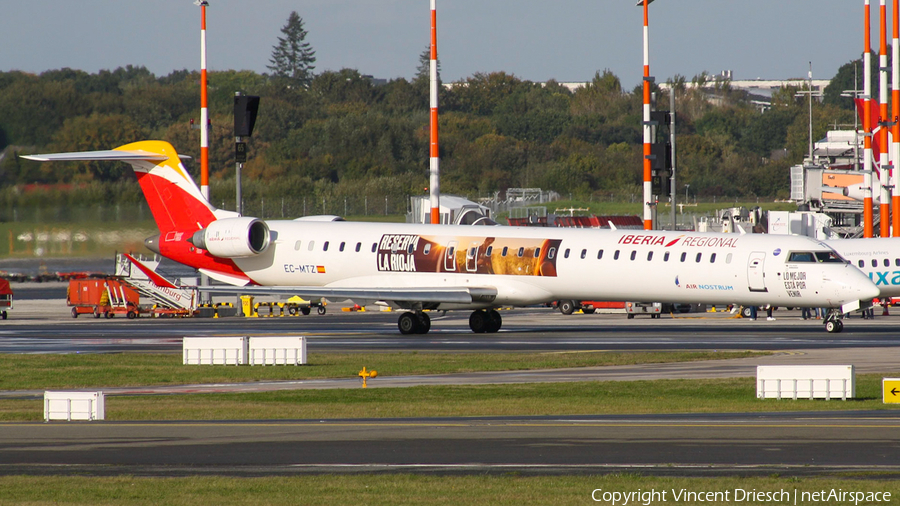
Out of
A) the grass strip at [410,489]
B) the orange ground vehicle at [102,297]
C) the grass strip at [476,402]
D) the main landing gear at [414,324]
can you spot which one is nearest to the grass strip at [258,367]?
the grass strip at [476,402]

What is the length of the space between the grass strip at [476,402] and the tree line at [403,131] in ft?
79.4

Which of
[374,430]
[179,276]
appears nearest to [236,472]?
[374,430]

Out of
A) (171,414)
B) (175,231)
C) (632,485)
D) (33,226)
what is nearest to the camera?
(632,485)

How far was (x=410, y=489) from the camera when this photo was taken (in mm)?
10883

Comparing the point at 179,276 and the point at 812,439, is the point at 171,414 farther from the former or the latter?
the point at 179,276

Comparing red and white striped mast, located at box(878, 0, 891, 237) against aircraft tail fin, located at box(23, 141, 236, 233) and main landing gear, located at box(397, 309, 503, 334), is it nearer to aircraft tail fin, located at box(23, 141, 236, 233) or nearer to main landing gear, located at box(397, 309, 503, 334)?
main landing gear, located at box(397, 309, 503, 334)

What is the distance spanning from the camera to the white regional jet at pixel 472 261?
32156 millimetres

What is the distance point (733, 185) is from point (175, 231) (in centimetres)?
8462

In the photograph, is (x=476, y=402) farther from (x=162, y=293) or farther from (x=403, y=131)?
(x=403, y=131)

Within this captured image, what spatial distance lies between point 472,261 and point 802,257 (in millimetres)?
9990

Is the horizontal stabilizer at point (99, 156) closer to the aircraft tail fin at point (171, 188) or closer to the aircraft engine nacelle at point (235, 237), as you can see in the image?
the aircraft tail fin at point (171, 188)

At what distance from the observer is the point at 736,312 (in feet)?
157

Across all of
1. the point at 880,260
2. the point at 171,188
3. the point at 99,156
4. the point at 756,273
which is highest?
the point at 99,156

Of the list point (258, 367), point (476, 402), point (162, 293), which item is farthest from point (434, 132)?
point (476, 402)
